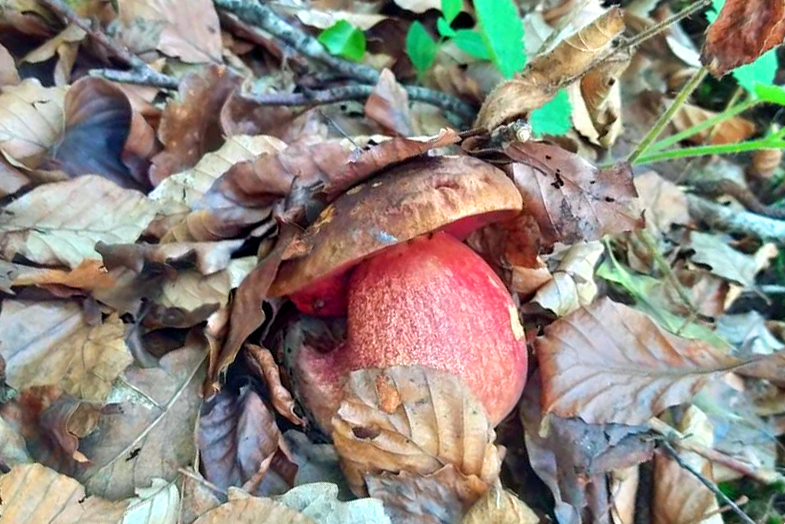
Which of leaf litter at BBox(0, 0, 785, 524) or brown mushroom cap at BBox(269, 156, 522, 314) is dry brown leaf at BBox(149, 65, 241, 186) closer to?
leaf litter at BBox(0, 0, 785, 524)

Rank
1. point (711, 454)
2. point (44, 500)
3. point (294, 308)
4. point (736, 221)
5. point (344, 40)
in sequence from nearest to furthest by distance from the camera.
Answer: point (44, 500) < point (294, 308) < point (711, 454) < point (344, 40) < point (736, 221)

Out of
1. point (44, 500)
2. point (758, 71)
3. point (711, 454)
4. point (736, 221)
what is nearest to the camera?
point (44, 500)

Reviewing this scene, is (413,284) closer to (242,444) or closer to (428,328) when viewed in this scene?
(428,328)

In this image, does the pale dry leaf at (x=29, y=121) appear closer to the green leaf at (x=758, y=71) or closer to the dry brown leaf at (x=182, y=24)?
the dry brown leaf at (x=182, y=24)

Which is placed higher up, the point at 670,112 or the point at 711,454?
the point at 670,112

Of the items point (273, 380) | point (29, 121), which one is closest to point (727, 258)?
point (273, 380)

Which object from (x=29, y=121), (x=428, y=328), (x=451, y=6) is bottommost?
(x=428, y=328)
